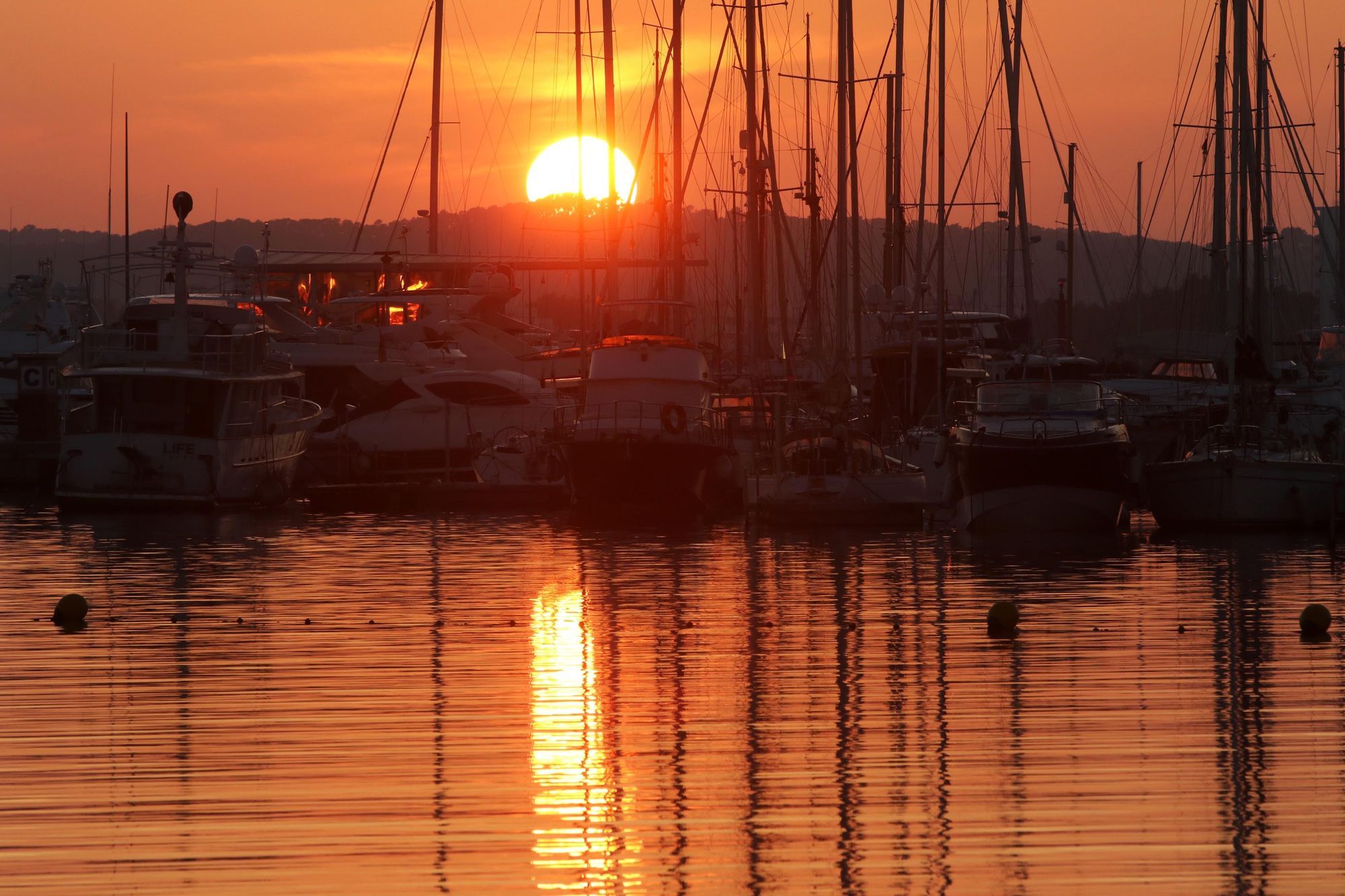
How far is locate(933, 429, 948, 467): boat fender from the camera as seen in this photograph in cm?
3391

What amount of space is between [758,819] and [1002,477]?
66.6 feet

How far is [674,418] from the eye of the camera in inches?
1411

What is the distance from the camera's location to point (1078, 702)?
14.8 metres

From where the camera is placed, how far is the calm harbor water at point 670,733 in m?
9.94

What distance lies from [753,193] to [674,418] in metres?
6.29

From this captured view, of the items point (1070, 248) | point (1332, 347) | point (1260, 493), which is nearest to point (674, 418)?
point (1260, 493)

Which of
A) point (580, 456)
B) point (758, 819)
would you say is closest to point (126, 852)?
point (758, 819)

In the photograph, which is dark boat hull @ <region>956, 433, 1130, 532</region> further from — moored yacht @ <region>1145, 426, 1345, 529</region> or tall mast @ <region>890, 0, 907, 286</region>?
tall mast @ <region>890, 0, 907, 286</region>

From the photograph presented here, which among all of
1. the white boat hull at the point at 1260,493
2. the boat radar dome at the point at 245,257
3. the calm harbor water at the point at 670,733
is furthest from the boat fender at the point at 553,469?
the calm harbor water at the point at 670,733

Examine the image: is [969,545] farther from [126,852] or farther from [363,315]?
[363,315]

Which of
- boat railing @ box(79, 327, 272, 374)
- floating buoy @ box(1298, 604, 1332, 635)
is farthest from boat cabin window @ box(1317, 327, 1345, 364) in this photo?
floating buoy @ box(1298, 604, 1332, 635)

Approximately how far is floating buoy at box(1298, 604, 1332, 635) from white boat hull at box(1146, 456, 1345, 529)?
12.9m

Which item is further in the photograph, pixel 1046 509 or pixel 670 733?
pixel 1046 509

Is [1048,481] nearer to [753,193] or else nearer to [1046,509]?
[1046,509]
